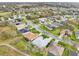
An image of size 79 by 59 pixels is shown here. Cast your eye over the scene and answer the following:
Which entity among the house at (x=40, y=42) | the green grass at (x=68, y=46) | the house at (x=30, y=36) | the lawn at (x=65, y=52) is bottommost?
the lawn at (x=65, y=52)

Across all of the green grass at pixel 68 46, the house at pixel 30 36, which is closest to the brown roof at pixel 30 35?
the house at pixel 30 36

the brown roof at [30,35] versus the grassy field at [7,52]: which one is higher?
the brown roof at [30,35]

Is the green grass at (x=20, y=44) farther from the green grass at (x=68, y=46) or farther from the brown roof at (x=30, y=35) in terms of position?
the green grass at (x=68, y=46)

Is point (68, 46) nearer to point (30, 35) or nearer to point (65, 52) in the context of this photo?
point (65, 52)

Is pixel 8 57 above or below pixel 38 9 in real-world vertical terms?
below

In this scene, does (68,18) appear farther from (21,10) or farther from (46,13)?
(21,10)

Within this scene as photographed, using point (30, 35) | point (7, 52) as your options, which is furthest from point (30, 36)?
point (7, 52)

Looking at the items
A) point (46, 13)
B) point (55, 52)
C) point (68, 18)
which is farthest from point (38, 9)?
point (55, 52)
